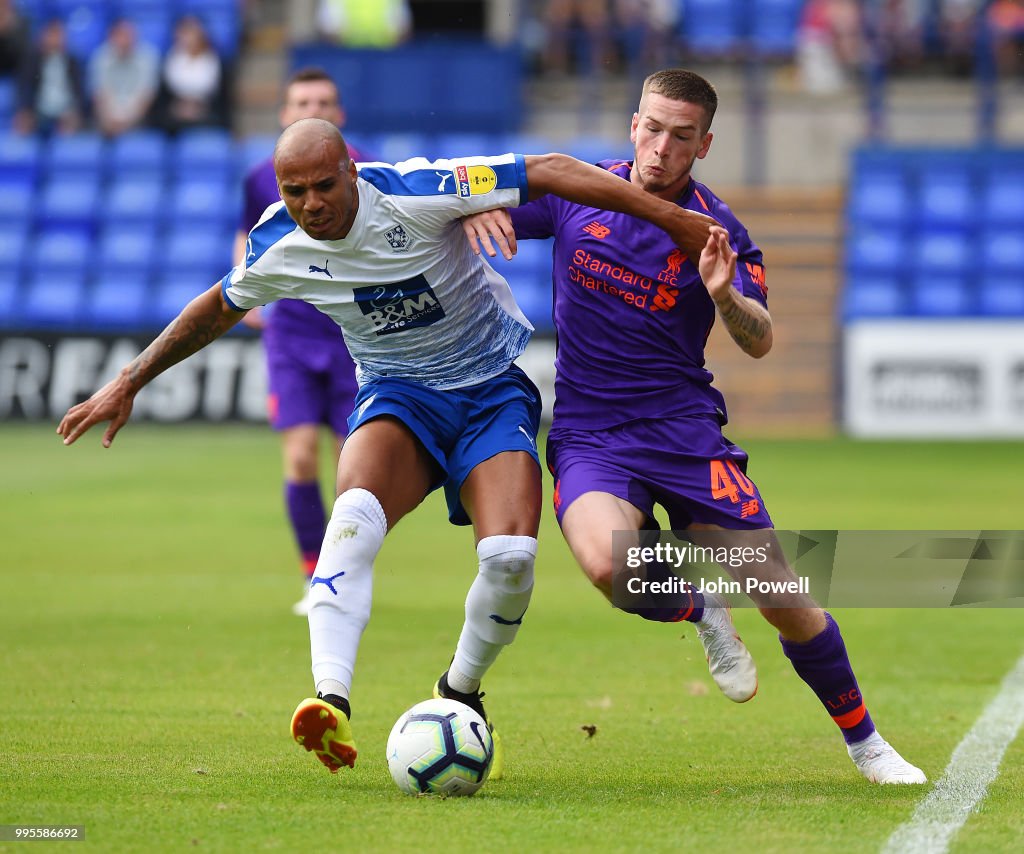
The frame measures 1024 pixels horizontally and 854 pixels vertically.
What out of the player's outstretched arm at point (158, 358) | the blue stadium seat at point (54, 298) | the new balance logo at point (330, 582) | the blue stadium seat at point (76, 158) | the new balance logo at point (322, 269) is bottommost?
the blue stadium seat at point (54, 298)

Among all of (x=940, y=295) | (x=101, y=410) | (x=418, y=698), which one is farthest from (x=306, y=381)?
(x=940, y=295)

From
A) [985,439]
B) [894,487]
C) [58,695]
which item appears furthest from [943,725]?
[985,439]

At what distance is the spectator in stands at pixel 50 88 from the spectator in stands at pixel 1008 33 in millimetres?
11346

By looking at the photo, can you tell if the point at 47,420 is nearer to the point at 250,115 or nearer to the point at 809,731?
the point at 250,115

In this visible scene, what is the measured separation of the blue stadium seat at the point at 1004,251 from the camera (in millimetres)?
18969

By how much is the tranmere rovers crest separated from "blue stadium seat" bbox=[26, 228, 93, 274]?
15734mm

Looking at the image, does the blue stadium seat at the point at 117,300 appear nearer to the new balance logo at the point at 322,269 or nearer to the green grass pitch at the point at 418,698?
the green grass pitch at the point at 418,698

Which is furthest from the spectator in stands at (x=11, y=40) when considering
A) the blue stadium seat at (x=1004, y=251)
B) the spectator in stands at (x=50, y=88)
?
the blue stadium seat at (x=1004, y=251)

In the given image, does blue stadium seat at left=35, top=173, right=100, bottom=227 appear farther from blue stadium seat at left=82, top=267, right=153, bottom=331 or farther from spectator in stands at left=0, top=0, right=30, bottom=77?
spectator in stands at left=0, top=0, right=30, bottom=77

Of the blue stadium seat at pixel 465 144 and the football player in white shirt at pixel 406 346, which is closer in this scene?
the football player in white shirt at pixel 406 346

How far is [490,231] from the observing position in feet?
16.8

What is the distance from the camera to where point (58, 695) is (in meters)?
6.38

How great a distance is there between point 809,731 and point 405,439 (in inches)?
73.5

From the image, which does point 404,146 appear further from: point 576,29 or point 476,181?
point 476,181
